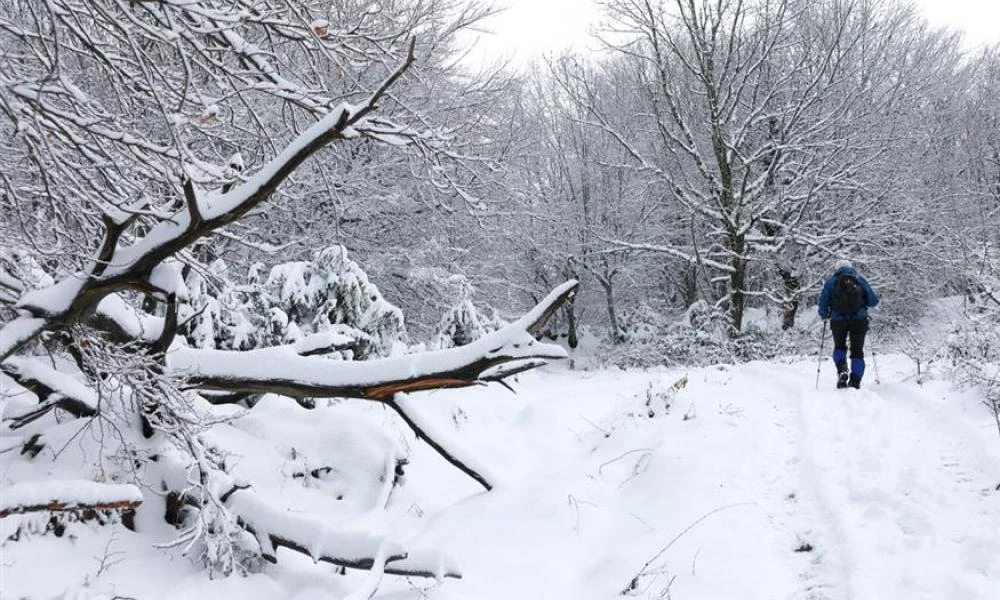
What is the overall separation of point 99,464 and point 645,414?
5.57 meters

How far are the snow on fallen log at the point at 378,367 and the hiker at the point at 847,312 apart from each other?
690 centimetres

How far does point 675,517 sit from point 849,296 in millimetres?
6010

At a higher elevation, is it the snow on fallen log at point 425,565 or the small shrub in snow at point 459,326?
the small shrub in snow at point 459,326

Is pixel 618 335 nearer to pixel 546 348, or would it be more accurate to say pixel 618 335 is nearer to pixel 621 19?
pixel 621 19

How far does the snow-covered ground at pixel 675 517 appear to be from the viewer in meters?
3.06

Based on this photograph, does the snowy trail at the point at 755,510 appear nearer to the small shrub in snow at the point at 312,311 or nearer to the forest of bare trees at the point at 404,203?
the forest of bare trees at the point at 404,203

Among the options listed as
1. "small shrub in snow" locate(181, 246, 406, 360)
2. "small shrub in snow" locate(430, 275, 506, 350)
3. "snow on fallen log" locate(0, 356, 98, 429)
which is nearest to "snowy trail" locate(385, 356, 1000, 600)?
"snow on fallen log" locate(0, 356, 98, 429)

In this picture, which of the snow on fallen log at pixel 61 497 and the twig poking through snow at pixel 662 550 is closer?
the snow on fallen log at pixel 61 497

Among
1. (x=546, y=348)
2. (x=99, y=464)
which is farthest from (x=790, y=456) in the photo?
(x=99, y=464)

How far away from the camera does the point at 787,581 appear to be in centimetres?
321

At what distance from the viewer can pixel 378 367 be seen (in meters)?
3.15

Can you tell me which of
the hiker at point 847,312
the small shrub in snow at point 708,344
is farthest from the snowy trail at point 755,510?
the small shrub in snow at point 708,344

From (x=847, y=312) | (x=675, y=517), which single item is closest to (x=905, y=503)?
(x=675, y=517)

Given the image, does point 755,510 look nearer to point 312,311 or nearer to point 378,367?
point 378,367
